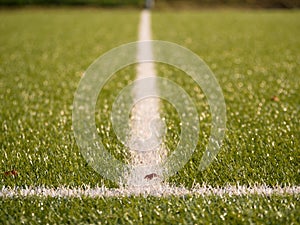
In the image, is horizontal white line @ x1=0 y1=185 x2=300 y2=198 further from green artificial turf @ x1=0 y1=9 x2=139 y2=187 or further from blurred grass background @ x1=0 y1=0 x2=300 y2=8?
blurred grass background @ x1=0 y1=0 x2=300 y2=8

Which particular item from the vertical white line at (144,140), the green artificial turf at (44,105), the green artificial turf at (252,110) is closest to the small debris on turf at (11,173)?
the green artificial turf at (44,105)

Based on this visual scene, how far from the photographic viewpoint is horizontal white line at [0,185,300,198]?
192 centimetres

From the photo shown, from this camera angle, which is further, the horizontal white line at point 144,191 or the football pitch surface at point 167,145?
the horizontal white line at point 144,191

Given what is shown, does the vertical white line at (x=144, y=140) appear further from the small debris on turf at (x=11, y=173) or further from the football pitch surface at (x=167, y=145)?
the small debris on turf at (x=11, y=173)

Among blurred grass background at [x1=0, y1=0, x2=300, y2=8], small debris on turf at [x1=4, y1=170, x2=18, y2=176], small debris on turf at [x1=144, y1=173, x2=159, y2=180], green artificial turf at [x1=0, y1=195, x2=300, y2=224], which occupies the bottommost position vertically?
green artificial turf at [x1=0, y1=195, x2=300, y2=224]

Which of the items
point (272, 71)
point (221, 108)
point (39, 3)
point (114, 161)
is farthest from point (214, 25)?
point (39, 3)

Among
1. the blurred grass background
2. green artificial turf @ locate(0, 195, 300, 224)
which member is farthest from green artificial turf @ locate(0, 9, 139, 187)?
the blurred grass background

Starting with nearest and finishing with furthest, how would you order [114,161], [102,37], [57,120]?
[114,161] < [57,120] < [102,37]

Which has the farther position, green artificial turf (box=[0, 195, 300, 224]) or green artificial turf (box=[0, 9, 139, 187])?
green artificial turf (box=[0, 9, 139, 187])

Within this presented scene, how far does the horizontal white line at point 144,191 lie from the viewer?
1921mm

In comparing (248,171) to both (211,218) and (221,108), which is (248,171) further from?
(221,108)

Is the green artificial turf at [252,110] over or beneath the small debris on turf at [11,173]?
over

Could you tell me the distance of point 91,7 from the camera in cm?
1750

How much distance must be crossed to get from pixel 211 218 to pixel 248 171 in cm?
49
